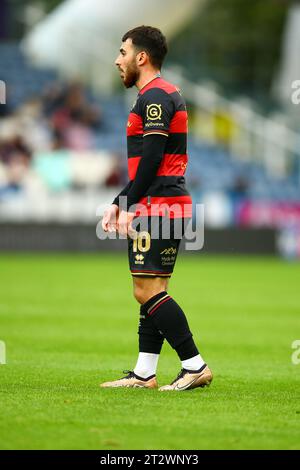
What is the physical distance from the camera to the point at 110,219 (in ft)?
25.0

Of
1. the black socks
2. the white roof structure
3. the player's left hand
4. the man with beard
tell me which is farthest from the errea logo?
the white roof structure

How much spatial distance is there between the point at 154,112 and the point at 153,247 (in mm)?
960

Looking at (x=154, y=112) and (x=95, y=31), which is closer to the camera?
(x=154, y=112)

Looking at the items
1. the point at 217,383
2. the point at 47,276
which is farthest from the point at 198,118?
the point at 217,383

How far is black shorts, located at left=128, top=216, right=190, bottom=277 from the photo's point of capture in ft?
24.9

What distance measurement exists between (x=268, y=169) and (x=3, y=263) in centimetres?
1437

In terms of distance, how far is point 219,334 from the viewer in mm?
12391

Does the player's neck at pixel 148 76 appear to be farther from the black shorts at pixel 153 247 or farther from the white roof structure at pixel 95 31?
the white roof structure at pixel 95 31

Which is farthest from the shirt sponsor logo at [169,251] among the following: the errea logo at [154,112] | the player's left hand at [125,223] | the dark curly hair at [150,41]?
the dark curly hair at [150,41]

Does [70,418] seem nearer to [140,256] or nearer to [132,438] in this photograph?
[132,438]

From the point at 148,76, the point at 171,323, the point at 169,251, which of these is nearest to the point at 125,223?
the point at 169,251

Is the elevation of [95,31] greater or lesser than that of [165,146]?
greater

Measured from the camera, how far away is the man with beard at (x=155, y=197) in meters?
7.55

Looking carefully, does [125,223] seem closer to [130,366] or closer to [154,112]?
[154,112]
